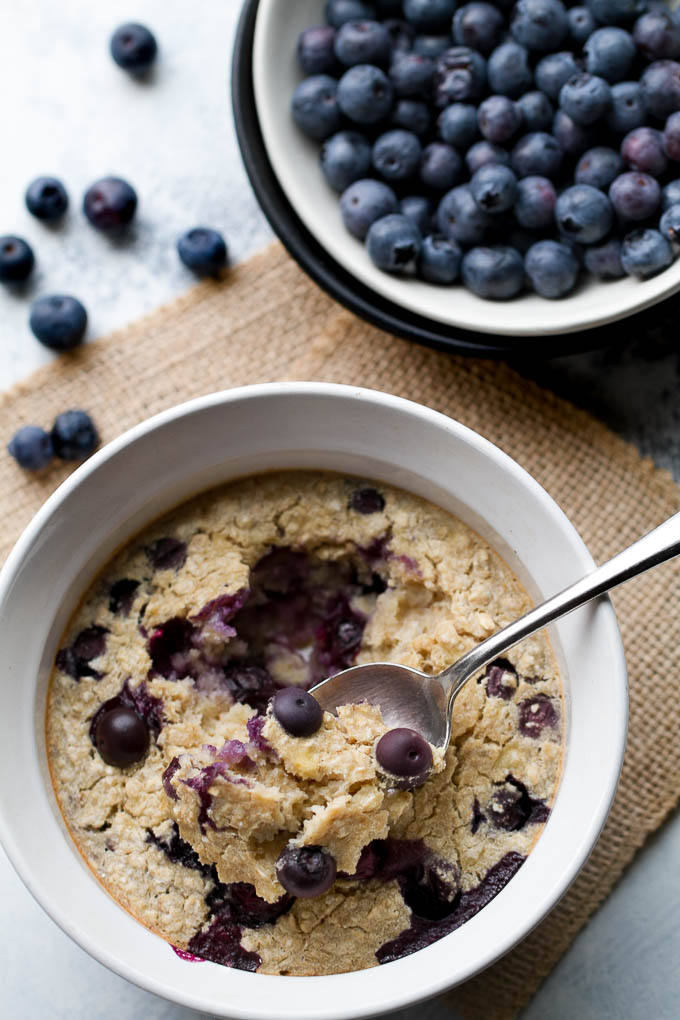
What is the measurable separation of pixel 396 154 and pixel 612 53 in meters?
0.52

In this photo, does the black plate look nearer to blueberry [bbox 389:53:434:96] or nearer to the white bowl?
the white bowl

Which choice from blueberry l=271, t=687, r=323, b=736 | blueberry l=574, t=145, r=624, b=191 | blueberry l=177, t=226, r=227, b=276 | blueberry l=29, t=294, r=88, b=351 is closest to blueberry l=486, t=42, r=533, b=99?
blueberry l=574, t=145, r=624, b=191

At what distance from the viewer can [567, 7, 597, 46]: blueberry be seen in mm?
2250

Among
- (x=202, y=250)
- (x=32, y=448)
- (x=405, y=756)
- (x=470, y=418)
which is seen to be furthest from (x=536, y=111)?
(x=405, y=756)

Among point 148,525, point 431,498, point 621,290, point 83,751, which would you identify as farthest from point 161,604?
point 621,290

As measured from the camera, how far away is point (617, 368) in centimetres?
232

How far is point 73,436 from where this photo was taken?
2.23 m

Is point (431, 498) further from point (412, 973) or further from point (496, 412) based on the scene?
point (412, 973)

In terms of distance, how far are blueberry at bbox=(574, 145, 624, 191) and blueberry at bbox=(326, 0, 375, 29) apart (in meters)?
0.64

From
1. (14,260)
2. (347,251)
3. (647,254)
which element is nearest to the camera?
(647,254)

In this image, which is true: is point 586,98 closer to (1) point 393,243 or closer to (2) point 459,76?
(2) point 459,76

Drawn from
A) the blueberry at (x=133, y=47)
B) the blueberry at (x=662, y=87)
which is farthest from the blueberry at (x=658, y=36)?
the blueberry at (x=133, y=47)

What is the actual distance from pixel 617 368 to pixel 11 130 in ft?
5.40

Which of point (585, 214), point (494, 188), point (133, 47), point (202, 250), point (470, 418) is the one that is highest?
point (133, 47)
